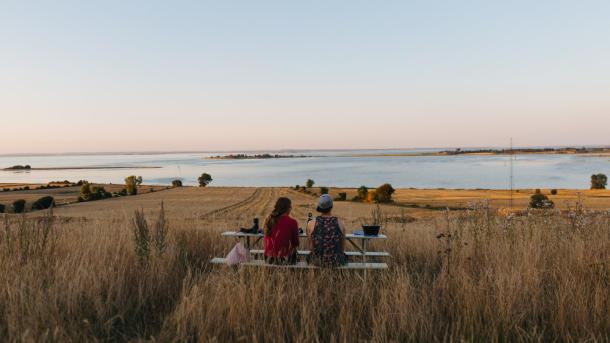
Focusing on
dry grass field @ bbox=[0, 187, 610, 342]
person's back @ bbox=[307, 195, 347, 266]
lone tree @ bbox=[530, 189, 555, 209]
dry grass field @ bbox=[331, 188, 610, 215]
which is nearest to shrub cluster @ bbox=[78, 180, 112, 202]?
dry grass field @ bbox=[331, 188, 610, 215]

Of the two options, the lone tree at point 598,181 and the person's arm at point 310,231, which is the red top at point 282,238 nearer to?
the person's arm at point 310,231

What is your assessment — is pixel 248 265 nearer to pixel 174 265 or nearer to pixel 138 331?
pixel 174 265

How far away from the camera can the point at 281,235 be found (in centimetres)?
557

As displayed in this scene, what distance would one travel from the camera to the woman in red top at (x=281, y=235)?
5.50 meters

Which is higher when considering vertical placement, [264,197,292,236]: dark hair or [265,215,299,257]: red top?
[264,197,292,236]: dark hair

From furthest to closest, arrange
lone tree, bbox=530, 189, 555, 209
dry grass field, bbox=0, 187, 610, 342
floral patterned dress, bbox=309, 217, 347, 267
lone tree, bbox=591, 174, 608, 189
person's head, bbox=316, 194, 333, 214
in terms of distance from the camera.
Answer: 1. lone tree, bbox=591, 174, 608, 189
2. lone tree, bbox=530, 189, 555, 209
3. person's head, bbox=316, 194, 333, 214
4. floral patterned dress, bbox=309, 217, 347, 267
5. dry grass field, bbox=0, 187, 610, 342

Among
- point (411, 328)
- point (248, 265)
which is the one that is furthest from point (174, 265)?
point (411, 328)

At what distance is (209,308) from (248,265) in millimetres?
1622

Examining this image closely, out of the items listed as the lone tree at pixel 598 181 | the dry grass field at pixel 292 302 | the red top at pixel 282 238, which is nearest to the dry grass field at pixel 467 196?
the lone tree at pixel 598 181

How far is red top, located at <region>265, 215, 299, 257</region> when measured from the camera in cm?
552

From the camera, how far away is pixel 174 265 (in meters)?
5.59

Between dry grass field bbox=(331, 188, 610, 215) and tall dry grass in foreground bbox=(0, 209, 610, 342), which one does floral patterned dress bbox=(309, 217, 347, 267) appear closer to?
tall dry grass in foreground bbox=(0, 209, 610, 342)

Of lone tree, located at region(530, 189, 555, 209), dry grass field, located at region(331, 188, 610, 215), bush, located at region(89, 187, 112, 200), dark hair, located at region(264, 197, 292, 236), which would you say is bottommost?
dry grass field, located at region(331, 188, 610, 215)

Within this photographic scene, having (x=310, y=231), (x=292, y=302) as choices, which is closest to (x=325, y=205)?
(x=310, y=231)
